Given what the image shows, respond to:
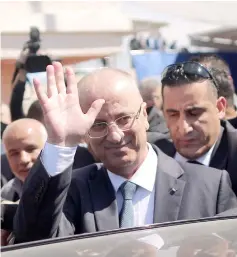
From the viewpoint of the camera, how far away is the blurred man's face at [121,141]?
2053 mm

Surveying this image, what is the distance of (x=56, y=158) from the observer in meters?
1.78

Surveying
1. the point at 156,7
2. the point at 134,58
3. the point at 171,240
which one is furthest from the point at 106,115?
the point at 156,7

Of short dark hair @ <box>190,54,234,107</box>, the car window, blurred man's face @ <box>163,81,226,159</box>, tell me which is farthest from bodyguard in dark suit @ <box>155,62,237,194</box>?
the car window

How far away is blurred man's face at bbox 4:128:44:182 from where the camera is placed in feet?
10.8

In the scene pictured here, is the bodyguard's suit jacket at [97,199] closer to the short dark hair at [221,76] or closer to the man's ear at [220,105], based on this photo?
the man's ear at [220,105]

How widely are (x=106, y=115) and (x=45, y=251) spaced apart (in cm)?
78

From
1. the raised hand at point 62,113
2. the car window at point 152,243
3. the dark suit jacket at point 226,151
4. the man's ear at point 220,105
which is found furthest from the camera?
the man's ear at point 220,105

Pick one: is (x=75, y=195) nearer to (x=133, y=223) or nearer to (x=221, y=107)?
(x=133, y=223)

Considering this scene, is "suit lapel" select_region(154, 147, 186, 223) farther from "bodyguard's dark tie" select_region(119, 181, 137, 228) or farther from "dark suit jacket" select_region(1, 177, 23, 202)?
"dark suit jacket" select_region(1, 177, 23, 202)

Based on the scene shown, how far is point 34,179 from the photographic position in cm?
181

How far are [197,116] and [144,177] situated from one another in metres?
0.65

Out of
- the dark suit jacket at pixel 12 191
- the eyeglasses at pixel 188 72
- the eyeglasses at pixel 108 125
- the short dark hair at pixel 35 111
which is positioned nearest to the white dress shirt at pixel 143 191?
the eyeglasses at pixel 108 125

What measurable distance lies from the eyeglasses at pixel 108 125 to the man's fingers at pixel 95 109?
17cm

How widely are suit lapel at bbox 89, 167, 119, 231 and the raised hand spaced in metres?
0.33
